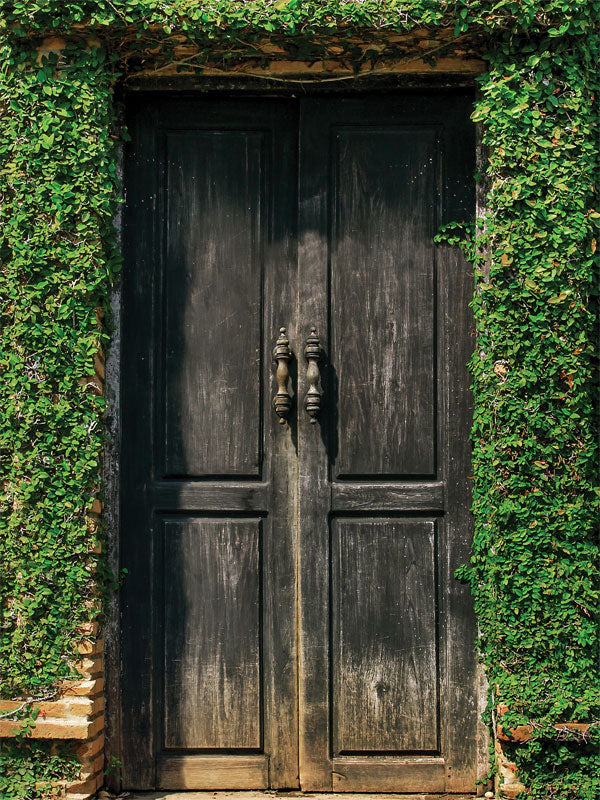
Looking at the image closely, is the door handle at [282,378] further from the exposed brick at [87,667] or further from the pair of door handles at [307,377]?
the exposed brick at [87,667]

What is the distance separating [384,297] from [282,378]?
56cm

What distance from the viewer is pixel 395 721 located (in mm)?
3410

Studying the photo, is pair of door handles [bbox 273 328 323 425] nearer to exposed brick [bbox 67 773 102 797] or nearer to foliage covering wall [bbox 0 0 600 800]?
foliage covering wall [bbox 0 0 600 800]

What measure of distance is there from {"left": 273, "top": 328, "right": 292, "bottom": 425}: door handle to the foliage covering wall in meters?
0.74

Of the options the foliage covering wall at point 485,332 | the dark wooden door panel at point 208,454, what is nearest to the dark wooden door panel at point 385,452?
the dark wooden door panel at point 208,454

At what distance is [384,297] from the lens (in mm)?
3531

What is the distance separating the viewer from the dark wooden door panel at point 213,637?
3.44m

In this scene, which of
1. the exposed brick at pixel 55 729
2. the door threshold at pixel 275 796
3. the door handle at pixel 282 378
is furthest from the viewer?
the door handle at pixel 282 378

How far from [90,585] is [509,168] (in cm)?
235

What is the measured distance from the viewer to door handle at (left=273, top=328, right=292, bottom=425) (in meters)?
3.45

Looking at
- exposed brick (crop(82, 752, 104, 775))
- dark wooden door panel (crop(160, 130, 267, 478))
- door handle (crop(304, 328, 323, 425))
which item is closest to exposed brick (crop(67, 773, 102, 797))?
exposed brick (crop(82, 752, 104, 775))

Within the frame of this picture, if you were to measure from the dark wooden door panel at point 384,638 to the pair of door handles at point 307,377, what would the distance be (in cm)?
56

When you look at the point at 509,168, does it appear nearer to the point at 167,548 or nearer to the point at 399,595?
the point at 399,595

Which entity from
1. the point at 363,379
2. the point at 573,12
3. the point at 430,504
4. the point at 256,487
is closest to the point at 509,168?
the point at 573,12
